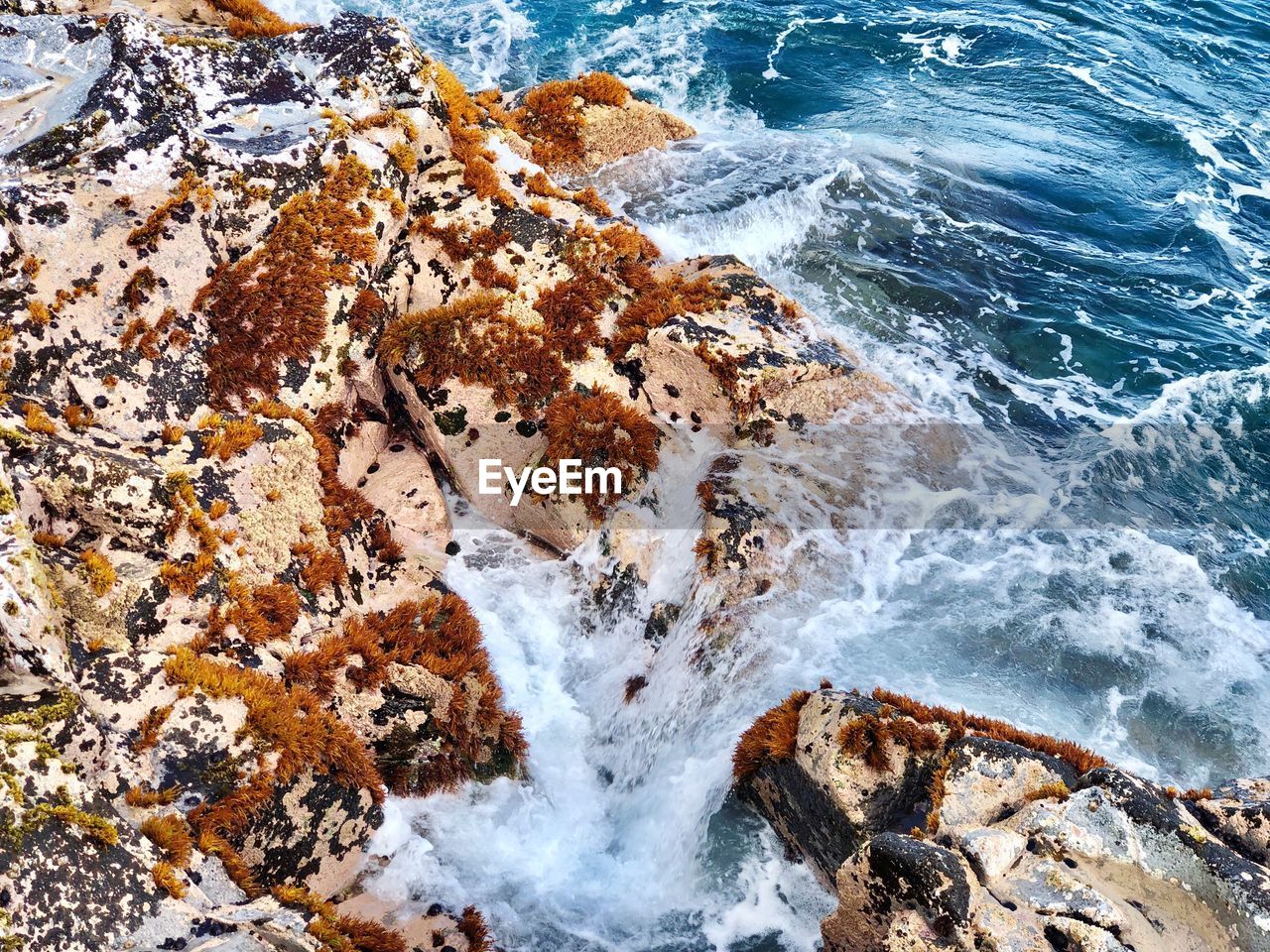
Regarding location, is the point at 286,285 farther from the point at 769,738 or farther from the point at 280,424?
the point at 769,738

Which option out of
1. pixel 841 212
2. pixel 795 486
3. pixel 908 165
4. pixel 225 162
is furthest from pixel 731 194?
pixel 225 162

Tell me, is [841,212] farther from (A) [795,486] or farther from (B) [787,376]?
(A) [795,486]

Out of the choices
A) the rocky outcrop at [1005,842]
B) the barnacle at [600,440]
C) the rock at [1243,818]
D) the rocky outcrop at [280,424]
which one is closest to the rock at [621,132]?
the rocky outcrop at [280,424]

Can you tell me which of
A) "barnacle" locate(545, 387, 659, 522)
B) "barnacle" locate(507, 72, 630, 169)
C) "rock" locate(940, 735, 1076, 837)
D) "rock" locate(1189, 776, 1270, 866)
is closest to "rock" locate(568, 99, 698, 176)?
"barnacle" locate(507, 72, 630, 169)

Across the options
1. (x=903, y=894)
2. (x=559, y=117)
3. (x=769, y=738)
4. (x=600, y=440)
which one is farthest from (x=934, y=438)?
(x=559, y=117)

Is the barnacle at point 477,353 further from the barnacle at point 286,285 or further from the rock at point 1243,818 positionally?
the rock at point 1243,818

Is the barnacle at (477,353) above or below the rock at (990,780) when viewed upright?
above
